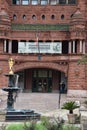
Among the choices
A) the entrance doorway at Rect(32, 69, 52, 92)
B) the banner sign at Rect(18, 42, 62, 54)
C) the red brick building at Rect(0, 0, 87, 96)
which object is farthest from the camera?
the entrance doorway at Rect(32, 69, 52, 92)

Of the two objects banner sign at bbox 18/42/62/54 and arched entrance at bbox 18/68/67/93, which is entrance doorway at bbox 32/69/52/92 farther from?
banner sign at bbox 18/42/62/54

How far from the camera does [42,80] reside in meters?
69.7

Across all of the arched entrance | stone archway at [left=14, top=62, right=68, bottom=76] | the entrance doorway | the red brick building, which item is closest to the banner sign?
the red brick building

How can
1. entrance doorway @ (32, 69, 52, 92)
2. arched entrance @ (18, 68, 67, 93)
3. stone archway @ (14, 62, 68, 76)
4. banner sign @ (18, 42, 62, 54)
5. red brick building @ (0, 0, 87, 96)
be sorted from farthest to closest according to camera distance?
entrance doorway @ (32, 69, 52, 92)
arched entrance @ (18, 68, 67, 93)
banner sign @ (18, 42, 62, 54)
stone archway @ (14, 62, 68, 76)
red brick building @ (0, 0, 87, 96)

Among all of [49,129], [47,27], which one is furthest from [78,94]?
[49,129]

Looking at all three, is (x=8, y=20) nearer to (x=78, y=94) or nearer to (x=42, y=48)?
(x=42, y=48)

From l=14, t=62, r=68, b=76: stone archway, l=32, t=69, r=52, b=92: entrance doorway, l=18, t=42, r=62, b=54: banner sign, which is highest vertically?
l=18, t=42, r=62, b=54: banner sign

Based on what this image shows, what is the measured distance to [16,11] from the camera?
68.6m

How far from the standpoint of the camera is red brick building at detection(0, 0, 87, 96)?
206ft

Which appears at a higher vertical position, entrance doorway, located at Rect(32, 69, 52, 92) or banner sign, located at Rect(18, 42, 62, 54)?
banner sign, located at Rect(18, 42, 62, 54)

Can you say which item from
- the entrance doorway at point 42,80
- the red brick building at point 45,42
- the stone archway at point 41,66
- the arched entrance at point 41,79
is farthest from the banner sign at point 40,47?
the entrance doorway at point 42,80

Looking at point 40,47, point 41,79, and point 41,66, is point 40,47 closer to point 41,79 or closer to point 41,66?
point 41,66

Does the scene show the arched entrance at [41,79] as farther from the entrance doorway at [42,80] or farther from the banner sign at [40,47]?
the banner sign at [40,47]

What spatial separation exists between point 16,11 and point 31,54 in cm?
771
